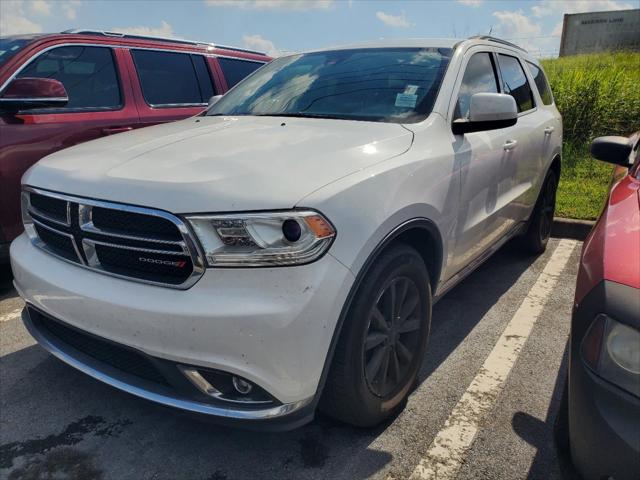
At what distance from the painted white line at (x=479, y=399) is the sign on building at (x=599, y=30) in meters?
21.3

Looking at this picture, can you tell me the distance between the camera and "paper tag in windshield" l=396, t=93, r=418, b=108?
2689mm

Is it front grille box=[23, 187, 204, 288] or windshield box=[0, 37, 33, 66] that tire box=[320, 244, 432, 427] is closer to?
front grille box=[23, 187, 204, 288]

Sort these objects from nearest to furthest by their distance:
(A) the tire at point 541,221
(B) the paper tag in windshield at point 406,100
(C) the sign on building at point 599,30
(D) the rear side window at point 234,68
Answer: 1. (B) the paper tag in windshield at point 406,100
2. (A) the tire at point 541,221
3. (D) the rear side window at point 234,68
4. (C) the sign on building at point 599,30

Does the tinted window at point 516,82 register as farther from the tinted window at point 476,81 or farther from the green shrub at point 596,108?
the green shrub at point 596,108

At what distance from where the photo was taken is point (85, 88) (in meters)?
4.27

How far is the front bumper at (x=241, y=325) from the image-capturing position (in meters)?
1.72

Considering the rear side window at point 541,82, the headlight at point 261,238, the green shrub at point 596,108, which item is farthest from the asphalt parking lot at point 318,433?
the green shrub at point 596,108

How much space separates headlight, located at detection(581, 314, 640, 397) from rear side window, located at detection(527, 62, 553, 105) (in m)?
3.47

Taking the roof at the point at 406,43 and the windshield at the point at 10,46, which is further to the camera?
the windshield at the point at 10,46

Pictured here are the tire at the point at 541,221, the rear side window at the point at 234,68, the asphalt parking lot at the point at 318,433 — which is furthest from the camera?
the rear side window at the point at 234,68

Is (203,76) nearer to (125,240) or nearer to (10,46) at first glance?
(10,46)

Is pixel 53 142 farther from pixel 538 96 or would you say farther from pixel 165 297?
pixel 538 96

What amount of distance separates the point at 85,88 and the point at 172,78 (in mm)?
937

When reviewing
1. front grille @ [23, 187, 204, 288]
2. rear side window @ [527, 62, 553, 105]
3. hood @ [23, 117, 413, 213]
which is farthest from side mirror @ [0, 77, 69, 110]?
rear side window @ [527, 62, 553, 105]
